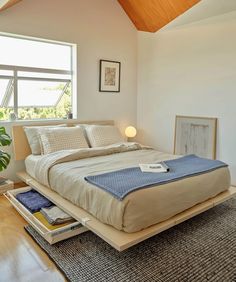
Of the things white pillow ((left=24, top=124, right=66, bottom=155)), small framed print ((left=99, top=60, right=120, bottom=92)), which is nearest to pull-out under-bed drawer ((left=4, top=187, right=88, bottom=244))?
white pillow ((left=24, top=124, right=66, bottom=155))

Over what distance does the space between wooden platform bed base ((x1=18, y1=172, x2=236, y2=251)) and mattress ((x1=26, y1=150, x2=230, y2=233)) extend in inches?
1.6

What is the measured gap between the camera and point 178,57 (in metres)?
4.25

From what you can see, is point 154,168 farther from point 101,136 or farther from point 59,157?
point 101,136

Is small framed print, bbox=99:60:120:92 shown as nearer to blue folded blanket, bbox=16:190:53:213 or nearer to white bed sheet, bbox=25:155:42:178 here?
white bed sheet, bbox=25:155:42:178

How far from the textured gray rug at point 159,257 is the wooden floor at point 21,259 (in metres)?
0.06

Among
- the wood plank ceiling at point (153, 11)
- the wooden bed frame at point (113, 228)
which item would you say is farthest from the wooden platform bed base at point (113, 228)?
the wood plank ceiling at point (153, 11)

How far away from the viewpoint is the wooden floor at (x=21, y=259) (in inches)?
70.4

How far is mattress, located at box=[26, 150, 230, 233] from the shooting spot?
1938mm

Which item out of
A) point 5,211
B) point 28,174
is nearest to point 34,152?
point 28,174

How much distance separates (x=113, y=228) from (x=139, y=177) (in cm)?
53

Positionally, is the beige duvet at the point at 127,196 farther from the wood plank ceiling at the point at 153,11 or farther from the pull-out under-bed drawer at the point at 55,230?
the wood plank ceiling at the point at 153,11

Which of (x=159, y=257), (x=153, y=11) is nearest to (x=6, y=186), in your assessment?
(x=159, y=257)

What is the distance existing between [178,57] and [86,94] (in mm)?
1656

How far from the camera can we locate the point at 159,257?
2021 millimetres
